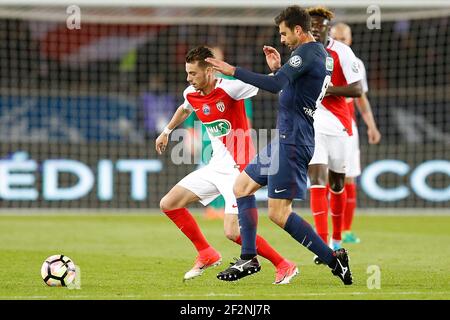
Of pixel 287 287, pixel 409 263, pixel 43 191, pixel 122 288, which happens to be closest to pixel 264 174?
pixel 287 287

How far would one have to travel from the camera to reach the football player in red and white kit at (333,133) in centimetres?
921

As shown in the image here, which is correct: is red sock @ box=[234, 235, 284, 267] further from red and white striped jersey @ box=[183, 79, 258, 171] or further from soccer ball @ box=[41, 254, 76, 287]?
soccer ball @ box=[41, 254, 76, 287]

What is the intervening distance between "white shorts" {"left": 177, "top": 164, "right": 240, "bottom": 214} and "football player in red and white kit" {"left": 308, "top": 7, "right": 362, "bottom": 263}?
5.38 feet

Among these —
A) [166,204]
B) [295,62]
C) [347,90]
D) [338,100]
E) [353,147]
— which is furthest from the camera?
[353,147]

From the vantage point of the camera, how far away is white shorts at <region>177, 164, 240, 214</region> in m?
7.78

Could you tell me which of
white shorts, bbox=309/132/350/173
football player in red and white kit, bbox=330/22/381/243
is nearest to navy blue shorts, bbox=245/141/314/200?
white shorts, bbox=309/132/350/173

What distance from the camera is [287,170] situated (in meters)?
7.13

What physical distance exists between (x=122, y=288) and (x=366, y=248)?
13.0ft

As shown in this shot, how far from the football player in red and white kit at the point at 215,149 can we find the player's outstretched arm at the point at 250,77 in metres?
0.87

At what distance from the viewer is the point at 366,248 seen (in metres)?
10.4

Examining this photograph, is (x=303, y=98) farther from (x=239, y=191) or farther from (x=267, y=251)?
(x=267, y=251)

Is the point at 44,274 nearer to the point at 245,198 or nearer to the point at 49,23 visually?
the point at 245,198

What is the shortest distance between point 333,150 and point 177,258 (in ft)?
5.53

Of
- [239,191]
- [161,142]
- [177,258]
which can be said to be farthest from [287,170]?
[177,258]
